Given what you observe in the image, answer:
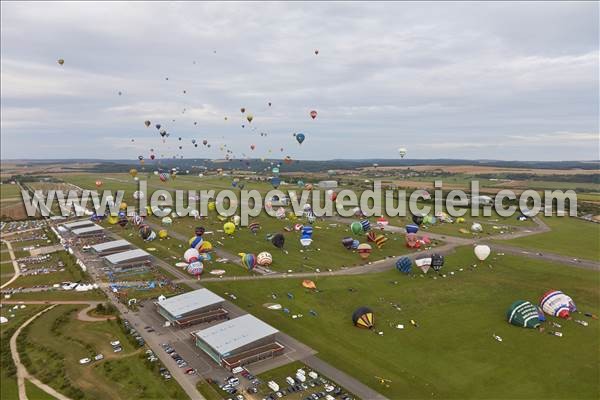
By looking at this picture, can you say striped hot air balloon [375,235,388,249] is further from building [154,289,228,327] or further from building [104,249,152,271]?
building [104,249,152,271]

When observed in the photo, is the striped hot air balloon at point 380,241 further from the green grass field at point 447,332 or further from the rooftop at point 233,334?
the rooftop at point 233,334

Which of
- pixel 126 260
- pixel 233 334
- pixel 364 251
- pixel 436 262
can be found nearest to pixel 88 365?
pixel 233 334

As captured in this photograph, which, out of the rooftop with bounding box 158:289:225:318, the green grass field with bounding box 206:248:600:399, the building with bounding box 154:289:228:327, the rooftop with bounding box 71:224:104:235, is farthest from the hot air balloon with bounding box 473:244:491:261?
the rooftop with bounding box 71:224:104:235

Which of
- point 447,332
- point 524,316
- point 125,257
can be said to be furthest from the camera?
point 125,257

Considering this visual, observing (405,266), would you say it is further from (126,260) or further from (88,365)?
(126,260)

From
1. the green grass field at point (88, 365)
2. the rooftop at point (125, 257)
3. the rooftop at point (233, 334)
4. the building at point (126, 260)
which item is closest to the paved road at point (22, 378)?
the green grass field at point (88, 365)

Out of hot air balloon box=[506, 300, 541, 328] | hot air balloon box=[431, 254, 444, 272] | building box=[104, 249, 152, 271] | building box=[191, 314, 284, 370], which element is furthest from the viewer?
building box=[104, 249, 152, 271]

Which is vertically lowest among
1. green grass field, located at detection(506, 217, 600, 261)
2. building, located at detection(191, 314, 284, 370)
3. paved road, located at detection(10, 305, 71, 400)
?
paved road, located at detection(10, 305, 71, 400)
